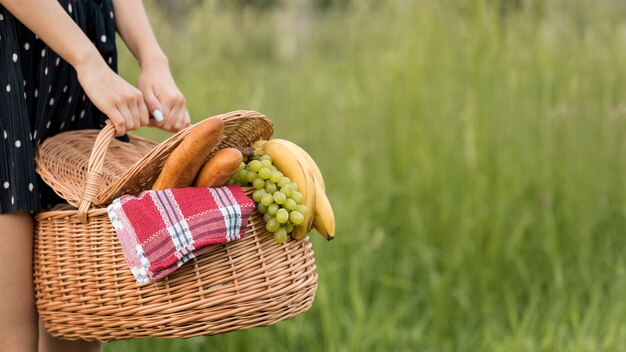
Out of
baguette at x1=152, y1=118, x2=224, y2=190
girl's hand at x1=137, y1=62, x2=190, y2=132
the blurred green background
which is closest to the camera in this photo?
baguette at x1=152, y1=118, x2=224, y2=190

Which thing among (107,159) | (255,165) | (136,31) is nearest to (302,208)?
(255,165)

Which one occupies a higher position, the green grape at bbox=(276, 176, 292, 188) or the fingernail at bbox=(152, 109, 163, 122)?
the fingernail at bbox=(152, 109, 163, 122)

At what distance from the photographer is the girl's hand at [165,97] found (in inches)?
76.7

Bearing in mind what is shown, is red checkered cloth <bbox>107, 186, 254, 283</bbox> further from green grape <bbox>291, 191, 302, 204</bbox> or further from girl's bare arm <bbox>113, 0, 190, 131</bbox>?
girl's bare arm <bbox>113, 0, 190, 131</bbox>

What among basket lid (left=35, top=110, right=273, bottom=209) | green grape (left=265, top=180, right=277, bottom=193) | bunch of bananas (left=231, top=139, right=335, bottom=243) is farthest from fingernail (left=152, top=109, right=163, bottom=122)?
green grape (left=265, top=180, right=277, bottom=193)

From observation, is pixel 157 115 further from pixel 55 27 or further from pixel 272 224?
pixel 272 224

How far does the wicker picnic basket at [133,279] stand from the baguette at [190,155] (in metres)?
0.03

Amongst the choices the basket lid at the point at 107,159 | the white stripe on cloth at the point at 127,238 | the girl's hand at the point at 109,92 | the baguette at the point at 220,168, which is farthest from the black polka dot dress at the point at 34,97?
the baguette at the point at 220,168

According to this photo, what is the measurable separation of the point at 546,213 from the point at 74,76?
210 cm

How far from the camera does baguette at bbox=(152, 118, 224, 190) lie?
160 centimetres

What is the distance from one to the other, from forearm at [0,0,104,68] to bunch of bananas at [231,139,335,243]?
0.40 m

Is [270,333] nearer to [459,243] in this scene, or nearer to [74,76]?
[459,243]

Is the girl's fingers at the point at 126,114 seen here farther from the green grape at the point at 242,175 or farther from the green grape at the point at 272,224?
the green grape at the point at 272,224

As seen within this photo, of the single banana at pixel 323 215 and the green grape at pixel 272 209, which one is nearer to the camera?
the green grape at pixel 272 209
